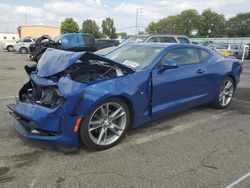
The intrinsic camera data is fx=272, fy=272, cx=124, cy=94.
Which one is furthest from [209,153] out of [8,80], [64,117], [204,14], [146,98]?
[204,14]

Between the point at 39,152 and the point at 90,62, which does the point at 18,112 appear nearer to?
the point at 39,152

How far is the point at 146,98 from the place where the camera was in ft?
13.4

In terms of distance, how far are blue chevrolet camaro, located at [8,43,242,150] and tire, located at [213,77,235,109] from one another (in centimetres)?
62

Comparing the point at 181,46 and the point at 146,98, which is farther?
the point at 181,46

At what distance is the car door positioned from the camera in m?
4.28

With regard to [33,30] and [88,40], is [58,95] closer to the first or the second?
[88,40]

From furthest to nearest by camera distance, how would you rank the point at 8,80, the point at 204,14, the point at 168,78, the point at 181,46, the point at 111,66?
the point at 204,14 < the point at 8,80 < the point at 181,46 < the point at 168,78 < the point at 111,66

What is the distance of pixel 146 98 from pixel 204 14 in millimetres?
94114

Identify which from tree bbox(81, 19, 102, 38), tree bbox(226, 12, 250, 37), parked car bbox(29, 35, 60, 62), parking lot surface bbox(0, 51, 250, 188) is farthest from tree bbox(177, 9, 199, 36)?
parking lot surface bbox(0, 51, 250, 188)

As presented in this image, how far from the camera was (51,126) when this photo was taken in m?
3.34

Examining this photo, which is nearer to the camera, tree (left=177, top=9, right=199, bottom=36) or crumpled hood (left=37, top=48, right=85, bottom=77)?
crumpled hood (left=37, top=48, right=85, bottom=77)

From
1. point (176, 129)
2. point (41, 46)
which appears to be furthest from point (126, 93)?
point (41, 46)

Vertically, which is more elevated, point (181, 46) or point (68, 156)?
point (181, 46)

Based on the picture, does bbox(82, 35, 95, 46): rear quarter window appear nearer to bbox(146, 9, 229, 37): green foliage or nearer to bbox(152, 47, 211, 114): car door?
bbox(152, 47, 211, 114): car door
